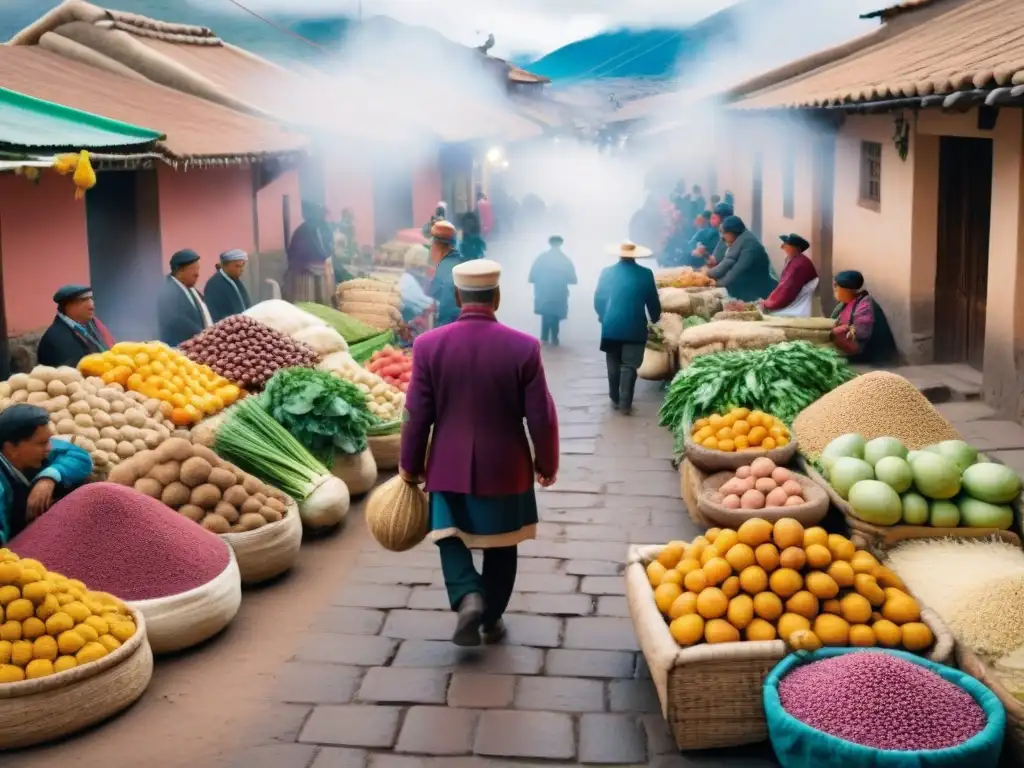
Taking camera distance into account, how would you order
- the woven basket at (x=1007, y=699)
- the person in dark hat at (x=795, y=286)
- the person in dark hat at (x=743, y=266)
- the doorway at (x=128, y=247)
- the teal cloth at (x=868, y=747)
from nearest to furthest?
1. the teal cloth at (x=868, y=747)
2. the woven basket at (x=1007, y=699)
3. the person in dark hat at (x=795, y=286)
4. the doorway at (x=128, y=247)
5. the person in dark hat at (x=743, y=266)

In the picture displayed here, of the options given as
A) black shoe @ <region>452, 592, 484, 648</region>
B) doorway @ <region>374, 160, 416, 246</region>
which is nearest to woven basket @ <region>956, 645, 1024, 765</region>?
black shoe @ <region>452, 592, 484, 648</region>

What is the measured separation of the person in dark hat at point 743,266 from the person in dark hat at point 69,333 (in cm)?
806

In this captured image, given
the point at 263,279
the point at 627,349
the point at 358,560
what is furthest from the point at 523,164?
the point at 358,560

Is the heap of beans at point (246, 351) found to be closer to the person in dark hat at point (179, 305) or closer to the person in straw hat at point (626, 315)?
the person in dark hat at point (179, 305)

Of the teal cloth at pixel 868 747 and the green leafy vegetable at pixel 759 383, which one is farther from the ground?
the green leafy vegetable at pixel 759 383

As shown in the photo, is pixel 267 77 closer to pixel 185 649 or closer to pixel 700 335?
pixel 700 335

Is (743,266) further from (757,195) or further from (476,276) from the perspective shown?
(757,195)

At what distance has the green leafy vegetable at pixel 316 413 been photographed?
8.39 m

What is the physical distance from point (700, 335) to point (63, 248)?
587 centimetres

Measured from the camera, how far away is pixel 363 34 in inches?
1373

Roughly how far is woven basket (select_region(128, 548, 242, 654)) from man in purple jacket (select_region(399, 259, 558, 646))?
3.74 feet

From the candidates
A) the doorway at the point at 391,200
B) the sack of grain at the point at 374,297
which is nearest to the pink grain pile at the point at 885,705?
the sack of grain at the point at 374,297

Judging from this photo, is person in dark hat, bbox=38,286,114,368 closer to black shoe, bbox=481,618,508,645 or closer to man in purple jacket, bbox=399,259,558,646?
man in purple jacket, bbox=399,259,558,646

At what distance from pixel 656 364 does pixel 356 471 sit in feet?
17.9
